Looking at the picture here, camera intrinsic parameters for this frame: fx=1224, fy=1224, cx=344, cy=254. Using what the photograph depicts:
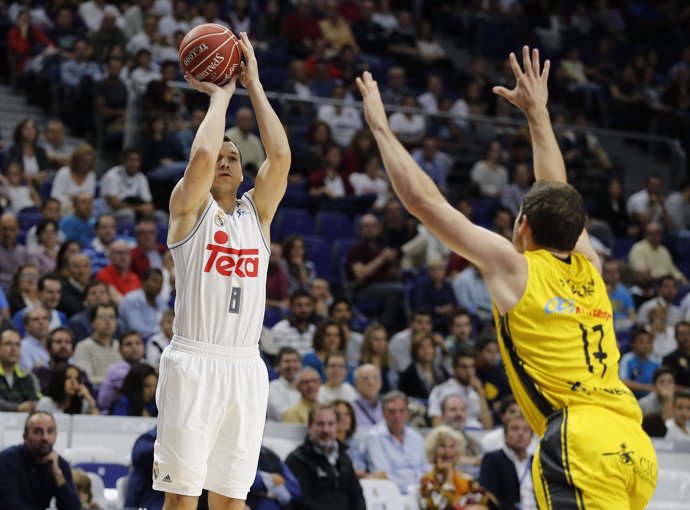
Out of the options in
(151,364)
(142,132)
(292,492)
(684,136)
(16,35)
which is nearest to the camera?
(292,492)

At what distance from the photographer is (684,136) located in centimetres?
1991

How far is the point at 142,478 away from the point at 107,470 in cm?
114

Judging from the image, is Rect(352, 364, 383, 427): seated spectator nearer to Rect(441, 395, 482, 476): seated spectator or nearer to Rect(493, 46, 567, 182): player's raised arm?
Rect(441, 395, 482, 476): seated spectator

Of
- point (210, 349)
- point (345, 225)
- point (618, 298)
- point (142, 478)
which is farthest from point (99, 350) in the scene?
point (618, 298)

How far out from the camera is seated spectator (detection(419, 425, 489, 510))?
32.6 feet

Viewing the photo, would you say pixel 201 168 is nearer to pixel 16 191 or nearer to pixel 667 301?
pixel 16 191

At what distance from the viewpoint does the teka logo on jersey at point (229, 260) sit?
6156mm

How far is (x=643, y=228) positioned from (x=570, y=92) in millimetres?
3822

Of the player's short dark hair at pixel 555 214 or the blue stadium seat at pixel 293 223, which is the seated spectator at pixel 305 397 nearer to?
the blue stadium seat at pixel 293 223

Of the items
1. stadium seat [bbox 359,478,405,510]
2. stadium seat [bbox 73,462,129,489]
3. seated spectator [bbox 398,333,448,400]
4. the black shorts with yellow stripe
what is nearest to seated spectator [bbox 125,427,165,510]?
stadium seat [bbox 73,462,129,489]

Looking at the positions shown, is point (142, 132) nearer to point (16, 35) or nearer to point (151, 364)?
point (16, 35)

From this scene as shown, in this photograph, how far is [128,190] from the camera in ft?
47.8

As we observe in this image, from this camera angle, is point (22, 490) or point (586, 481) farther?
point (22, 490)

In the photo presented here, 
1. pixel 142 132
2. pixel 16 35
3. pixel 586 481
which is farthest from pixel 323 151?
pixel 586 481
